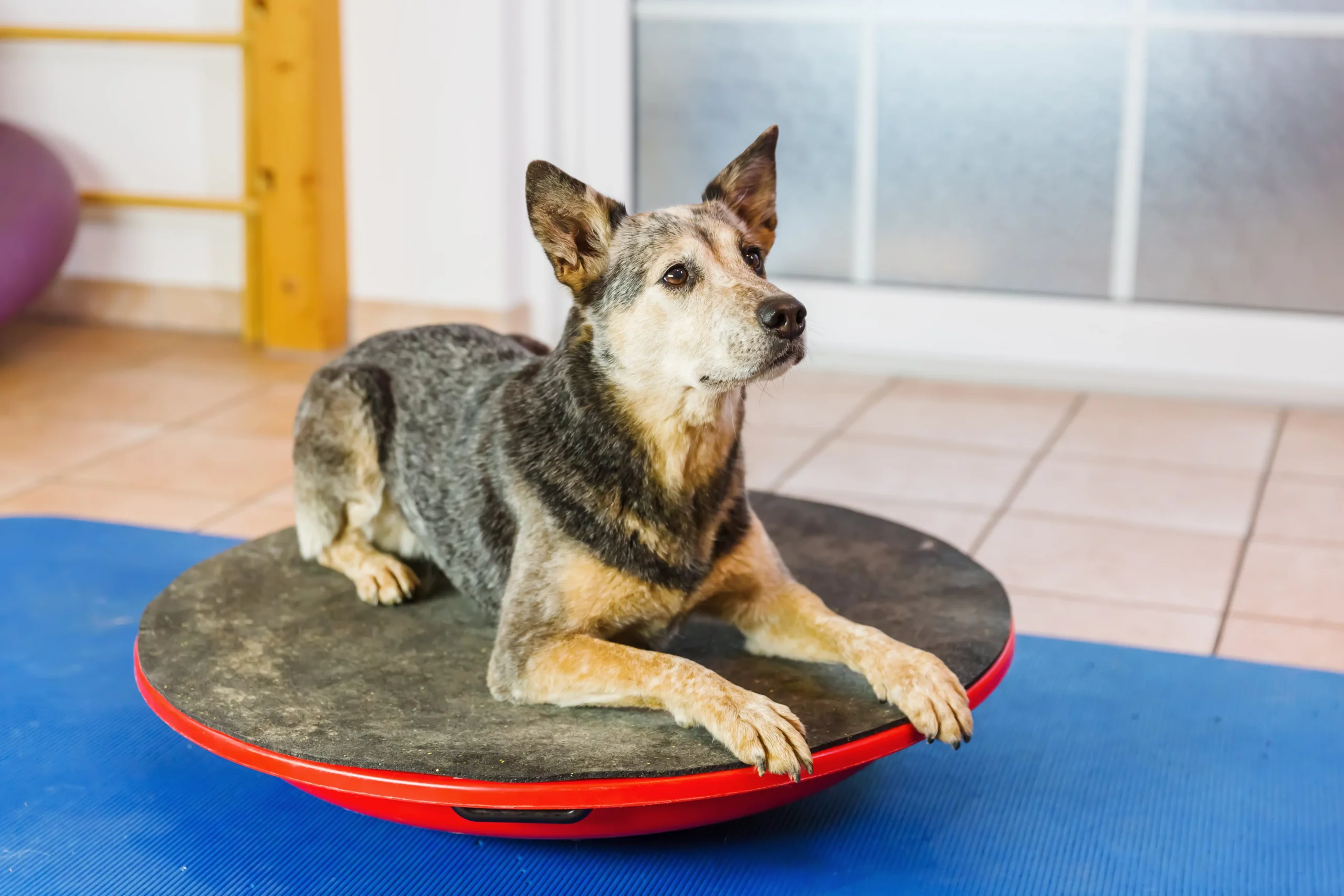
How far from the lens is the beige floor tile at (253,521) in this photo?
3588 millimetres

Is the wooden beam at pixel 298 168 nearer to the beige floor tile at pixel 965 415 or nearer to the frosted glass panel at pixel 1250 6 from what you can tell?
the beige floor tile at pixel 965 415

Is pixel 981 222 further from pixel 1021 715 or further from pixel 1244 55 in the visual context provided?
pixel 1021 715

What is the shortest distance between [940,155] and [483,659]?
3.15 m

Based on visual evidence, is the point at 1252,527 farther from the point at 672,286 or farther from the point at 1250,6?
the point at 672,286

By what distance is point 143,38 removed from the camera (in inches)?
206

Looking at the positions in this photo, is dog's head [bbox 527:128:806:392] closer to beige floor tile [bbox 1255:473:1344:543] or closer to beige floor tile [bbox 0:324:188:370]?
beige floor tile [bbox 1255:473:1344:543]

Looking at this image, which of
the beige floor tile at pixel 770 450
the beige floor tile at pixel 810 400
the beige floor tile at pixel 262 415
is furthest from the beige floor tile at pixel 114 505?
the beige floor tile at pixel 810 400

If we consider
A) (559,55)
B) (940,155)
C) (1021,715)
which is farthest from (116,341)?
(1021,715)

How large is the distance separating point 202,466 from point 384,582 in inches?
67.8

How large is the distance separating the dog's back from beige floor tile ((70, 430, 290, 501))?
1228 millimetres

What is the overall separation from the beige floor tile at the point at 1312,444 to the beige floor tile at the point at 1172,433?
0.05 m

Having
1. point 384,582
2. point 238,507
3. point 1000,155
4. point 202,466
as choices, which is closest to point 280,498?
point 238,507

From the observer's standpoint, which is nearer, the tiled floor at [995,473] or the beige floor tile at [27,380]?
A: the tiled floor at [995,473]

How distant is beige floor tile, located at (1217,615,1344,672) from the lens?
289cm
